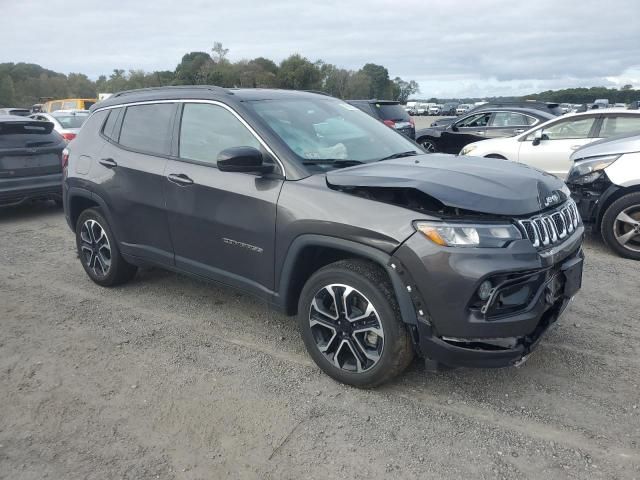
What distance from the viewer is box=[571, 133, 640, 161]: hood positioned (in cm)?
583

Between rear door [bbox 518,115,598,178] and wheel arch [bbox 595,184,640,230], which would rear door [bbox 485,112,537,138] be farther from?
wheel arch [bbox 595,184,640,230]

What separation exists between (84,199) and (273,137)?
2426 millimetres

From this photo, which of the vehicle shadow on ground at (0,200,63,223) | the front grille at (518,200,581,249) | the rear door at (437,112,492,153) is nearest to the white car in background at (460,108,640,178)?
the rear door at (437,112,492,153)

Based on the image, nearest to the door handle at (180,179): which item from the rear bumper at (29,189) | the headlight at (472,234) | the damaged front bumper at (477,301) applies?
the damaged front bumper at (477,301)

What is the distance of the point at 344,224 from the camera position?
305cm

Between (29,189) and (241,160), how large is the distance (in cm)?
600

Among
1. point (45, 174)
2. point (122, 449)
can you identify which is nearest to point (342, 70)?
point (45, 174)

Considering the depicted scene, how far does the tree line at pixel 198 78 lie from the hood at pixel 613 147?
47.0 m

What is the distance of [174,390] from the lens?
3316 mm

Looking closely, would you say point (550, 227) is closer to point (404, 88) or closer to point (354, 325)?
point (354, 325)

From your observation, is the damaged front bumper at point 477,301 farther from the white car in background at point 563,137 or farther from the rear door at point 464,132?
the rear door at point 464,132

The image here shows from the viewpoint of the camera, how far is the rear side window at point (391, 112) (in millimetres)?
13305

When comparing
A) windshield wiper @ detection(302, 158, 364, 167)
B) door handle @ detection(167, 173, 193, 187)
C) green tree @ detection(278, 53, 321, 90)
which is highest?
green tree @ detection(278, 53, 321, 90)

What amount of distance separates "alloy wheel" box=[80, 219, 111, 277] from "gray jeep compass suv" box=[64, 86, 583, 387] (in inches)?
12.3
